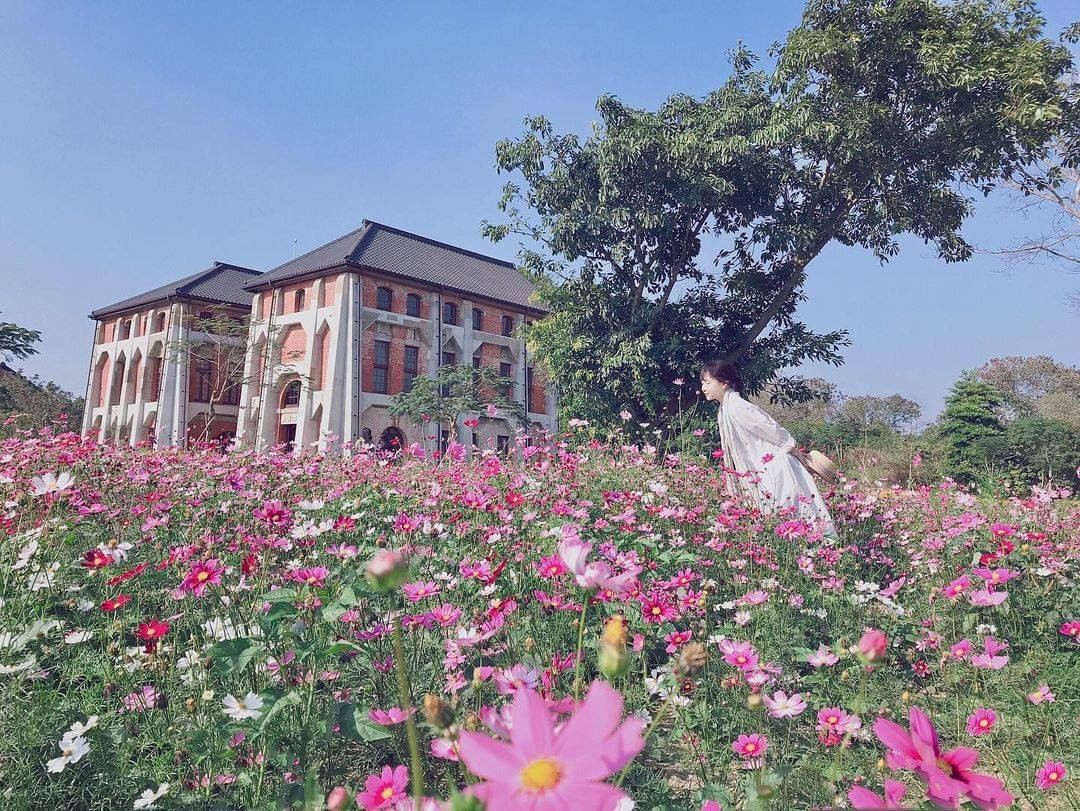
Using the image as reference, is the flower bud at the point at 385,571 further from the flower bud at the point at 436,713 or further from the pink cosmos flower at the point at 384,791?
the pink cosmos flower at the point at 384,791

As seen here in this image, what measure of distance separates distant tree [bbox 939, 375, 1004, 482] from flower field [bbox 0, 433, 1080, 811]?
14.6 metres

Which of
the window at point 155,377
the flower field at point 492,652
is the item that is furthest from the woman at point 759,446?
the window at point 155,377

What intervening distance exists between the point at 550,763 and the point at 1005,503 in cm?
580

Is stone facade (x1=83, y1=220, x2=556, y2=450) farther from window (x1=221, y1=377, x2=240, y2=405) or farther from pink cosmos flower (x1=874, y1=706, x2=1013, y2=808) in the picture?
pink cosmos flower (x1=874, y1=706, x2=1013, y2=808)

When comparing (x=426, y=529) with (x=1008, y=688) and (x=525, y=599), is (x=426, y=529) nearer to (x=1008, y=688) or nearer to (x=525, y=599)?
(x=525, y=599)

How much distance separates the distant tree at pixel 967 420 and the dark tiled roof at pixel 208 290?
26899 millimetres

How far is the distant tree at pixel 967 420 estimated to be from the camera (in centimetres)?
1664

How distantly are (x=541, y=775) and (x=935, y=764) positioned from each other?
459 mm

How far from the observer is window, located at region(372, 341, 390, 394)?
25250 mm

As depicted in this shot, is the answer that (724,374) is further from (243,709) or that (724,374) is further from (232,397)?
(232,397)

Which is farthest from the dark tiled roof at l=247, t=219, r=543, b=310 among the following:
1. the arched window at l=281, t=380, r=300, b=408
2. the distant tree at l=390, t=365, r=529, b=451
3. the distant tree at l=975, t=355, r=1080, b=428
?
the distant tree at l=975, t=355, r=1080, b=428

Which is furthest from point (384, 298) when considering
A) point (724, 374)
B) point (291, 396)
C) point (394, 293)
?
point (724, 374)

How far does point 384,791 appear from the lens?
100cm

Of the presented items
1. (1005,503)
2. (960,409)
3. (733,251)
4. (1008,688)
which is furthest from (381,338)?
(1008,688)
